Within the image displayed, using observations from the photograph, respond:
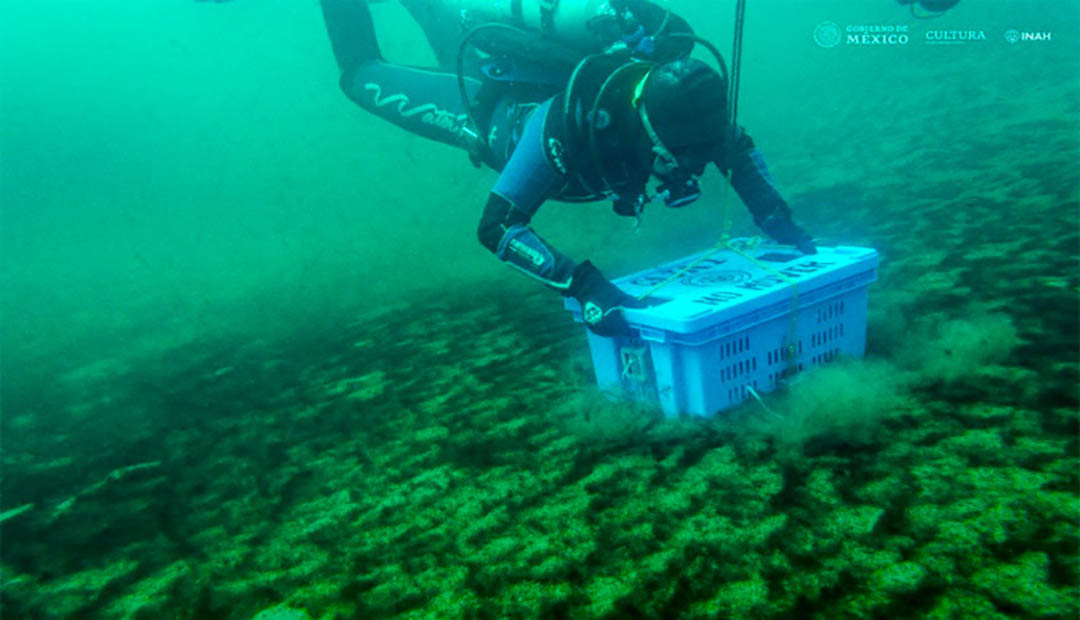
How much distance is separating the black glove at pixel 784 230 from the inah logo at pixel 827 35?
19483mm

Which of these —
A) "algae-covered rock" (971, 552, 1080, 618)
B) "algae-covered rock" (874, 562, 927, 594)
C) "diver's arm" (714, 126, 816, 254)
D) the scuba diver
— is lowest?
"algae-covered rock" (874, 562, 927, 594)

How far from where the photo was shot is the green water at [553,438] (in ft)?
7.30

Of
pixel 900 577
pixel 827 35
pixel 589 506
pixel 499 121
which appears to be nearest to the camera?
pixel 900 577

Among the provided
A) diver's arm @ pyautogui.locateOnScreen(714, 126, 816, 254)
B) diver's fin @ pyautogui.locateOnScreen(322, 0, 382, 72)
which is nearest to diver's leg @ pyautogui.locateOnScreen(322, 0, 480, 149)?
diver's fin @ pyautogui.locateOnScreen(322, 0, 382, 72)

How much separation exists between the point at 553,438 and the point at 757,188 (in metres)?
2.02

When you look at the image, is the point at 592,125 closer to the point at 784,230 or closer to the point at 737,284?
the point at 737,284

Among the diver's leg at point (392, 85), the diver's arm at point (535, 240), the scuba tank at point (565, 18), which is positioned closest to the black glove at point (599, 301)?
the diver's arm at point (535, 240)

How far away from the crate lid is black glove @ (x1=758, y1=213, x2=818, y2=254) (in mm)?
72

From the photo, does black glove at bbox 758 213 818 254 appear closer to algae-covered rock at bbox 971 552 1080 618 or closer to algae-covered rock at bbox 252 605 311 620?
algae-covered rock at bbox 971 552 1080 618

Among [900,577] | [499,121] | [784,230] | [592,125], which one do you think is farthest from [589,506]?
[499,121]

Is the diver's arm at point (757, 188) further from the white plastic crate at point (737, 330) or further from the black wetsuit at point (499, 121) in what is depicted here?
the white plastic crate at point (737, 330)

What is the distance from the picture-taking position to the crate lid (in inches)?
114

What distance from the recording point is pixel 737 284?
323cm

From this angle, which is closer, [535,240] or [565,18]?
[535,240]
